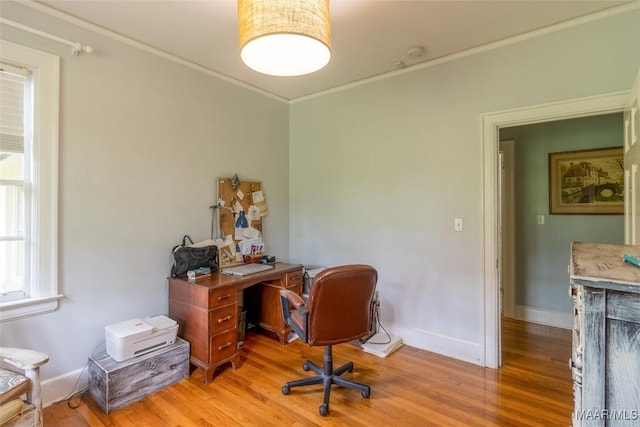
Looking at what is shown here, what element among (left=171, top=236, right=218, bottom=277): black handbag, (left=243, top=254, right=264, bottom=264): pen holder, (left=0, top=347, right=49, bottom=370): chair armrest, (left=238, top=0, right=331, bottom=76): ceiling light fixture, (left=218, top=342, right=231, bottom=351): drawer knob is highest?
(left=238, top=0, right=331, bottom=76): ceiling light fixture

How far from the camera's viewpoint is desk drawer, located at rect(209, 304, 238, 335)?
2.45m

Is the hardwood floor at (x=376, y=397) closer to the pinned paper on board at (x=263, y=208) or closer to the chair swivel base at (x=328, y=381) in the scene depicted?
the chair swivel base at (x=328, y=381)

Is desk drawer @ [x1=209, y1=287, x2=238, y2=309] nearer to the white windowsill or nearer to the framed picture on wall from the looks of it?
the white windowsill

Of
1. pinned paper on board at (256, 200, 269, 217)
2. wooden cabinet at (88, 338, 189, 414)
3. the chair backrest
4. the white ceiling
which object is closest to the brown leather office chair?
the chair backrest

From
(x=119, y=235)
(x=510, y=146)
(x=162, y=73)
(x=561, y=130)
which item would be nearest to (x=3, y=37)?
(x=162, y=73)

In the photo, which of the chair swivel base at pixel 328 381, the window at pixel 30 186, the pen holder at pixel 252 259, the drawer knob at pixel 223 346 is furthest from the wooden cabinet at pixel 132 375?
the pen holder at pixel 252 259

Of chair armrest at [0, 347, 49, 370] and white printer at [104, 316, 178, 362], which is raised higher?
chair armrest at [0, 347, 49, 370]

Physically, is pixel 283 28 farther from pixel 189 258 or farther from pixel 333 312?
pixel 189 258

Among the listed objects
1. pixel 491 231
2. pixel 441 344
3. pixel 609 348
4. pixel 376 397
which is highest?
pixel 491 231

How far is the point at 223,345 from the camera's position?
2531 mm

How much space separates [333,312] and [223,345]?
1042mm

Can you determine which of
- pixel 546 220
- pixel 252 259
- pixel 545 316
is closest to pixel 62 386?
pixel 252 259

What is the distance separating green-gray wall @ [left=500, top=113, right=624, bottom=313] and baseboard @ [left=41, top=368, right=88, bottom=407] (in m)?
4.27

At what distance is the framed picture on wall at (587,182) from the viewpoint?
128 inches
